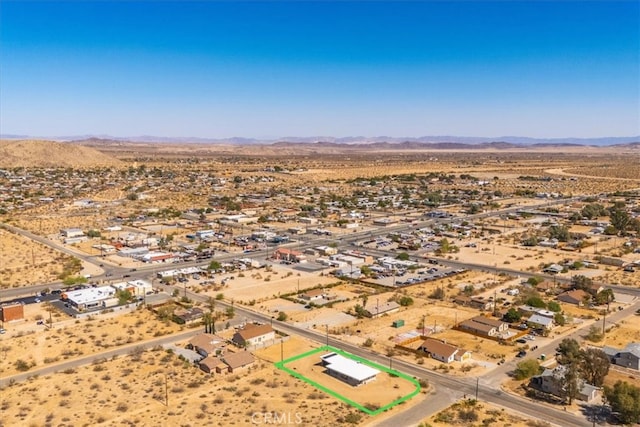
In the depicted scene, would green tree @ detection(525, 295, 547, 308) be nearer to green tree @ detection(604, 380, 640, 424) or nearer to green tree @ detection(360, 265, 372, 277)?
green tree @ detection(604, 380, 640, 424)

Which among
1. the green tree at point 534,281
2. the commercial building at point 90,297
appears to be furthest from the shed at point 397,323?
the commercial building at point 90,297

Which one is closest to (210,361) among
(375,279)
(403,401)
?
(403,401)

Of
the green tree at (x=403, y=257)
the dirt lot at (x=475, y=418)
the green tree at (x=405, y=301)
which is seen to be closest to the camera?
the dirt lot at (x=475, y=418)

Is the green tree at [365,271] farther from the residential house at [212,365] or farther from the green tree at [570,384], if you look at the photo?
the green tree at [570,384]

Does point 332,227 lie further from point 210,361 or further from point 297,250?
point 210,361

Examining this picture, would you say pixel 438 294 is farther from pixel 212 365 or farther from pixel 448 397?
pixel 212 365

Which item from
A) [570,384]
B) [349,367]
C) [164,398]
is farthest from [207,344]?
[570,384]
